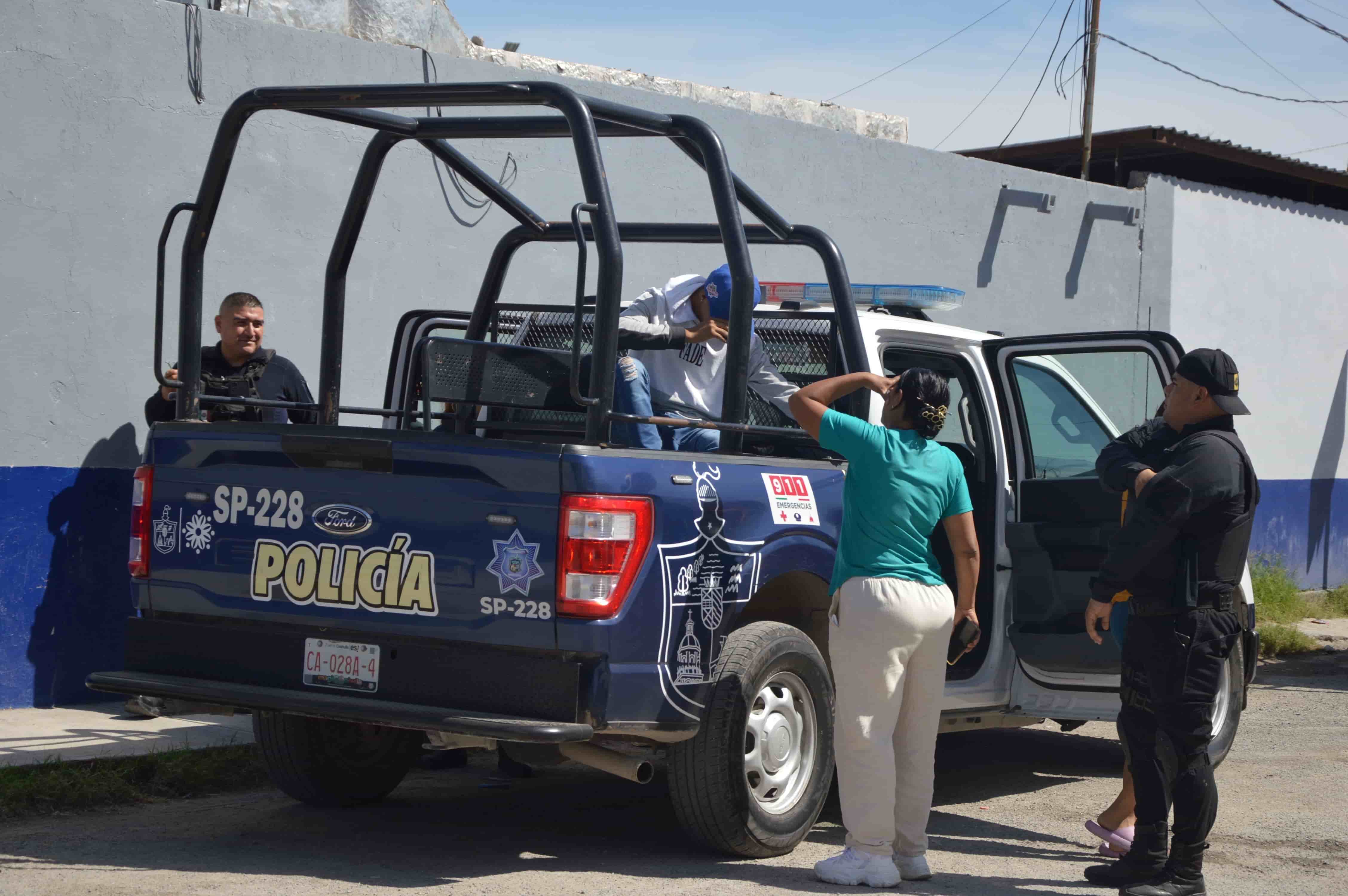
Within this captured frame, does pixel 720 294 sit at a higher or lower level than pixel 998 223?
lower

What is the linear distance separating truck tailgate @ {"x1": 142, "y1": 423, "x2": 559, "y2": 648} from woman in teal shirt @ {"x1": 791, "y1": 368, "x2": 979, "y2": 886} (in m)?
1.08

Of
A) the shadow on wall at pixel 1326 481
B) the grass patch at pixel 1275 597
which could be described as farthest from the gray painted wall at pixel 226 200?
the shadow on wall at pixel 1326 481

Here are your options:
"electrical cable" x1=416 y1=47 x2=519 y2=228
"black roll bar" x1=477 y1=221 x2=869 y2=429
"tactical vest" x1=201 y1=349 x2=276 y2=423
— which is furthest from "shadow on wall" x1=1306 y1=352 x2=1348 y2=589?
"tactical vest" x1=201 y1=349 x2=276 y2=423

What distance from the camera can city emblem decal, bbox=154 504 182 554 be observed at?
17.2ft

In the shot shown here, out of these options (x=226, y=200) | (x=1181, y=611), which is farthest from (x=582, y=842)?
(x=226, y=200)

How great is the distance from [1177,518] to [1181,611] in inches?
12.3

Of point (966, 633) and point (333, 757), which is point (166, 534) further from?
point (966, 633)

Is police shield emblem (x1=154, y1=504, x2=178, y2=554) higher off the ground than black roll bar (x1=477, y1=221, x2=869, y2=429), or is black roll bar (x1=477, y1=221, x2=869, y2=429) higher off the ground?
black roll bar (x1=477, y1=221, x2=869, y2=429)

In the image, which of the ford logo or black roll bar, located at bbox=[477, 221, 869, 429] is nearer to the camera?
the ford logo

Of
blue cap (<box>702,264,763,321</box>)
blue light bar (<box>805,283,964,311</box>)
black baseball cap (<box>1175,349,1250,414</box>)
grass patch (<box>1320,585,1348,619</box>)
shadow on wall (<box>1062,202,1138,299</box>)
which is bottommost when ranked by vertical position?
grass patch (<box>1320,585,1348,619</box>)

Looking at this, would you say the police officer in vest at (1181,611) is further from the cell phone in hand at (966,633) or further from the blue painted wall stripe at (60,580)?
the blue painted wall stripe at (60,580)

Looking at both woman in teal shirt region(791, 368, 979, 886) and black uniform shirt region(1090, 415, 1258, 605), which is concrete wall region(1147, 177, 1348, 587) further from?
woman in teal shirt region(791, 368, 979, 886)

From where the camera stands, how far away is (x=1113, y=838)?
18.4ft

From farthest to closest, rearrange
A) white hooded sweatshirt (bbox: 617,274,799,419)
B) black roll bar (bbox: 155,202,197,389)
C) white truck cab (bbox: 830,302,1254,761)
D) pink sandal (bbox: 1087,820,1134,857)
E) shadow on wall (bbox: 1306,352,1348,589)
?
1. shadow on wall (bbox: 1306,352,1348,589)
2. white truck cab (bbox: 830,302,1254,761)
3. white hooded sweatshirt (bbox: 617,274,799,419)
4. pink sandal (bbox: 1087,820,1134,857)
5. black roll bar (bbox: 155,202,197,389)
